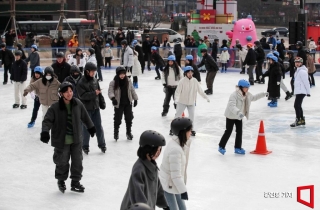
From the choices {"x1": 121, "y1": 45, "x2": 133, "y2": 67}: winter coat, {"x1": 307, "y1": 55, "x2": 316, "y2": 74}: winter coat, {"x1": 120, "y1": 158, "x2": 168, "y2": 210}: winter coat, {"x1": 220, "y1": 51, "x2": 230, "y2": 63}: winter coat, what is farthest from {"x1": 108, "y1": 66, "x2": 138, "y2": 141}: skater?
{"x1": 220, "y1": 51, "x2": 230, "y2": 63}: winter coat

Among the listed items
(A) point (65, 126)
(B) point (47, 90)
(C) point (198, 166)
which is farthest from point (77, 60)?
(A) point (65, 126)

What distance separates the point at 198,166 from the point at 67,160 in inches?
92.9

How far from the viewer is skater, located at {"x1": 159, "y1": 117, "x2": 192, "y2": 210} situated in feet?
20.3

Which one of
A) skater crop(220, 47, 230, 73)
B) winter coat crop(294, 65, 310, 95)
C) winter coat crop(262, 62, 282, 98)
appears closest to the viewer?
winter coat crop(294, 65, 310, 95)

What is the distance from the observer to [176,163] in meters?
6.18

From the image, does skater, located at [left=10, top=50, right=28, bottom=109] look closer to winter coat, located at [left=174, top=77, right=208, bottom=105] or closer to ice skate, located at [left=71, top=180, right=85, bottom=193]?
winter coat, located at [left=174, top=77, right=208, bottom=105]

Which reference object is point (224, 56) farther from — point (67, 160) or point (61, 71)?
point (67, 160)

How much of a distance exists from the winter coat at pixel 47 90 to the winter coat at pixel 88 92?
1.36 metres

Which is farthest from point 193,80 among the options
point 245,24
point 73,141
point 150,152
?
point 245,24

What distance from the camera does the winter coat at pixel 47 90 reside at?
1191 centimetres

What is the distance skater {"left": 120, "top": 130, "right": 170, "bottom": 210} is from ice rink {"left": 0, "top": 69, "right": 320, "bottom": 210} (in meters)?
2.82

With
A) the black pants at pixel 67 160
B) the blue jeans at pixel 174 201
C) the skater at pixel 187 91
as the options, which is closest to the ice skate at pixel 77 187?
the black pants at pixel 67 160

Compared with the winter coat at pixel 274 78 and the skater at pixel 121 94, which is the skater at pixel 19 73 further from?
the winter coat at pixel 274 78

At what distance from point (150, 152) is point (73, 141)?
133 inches
